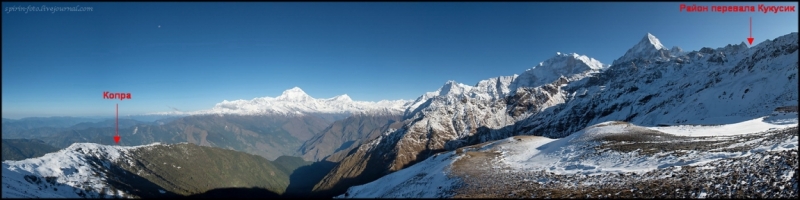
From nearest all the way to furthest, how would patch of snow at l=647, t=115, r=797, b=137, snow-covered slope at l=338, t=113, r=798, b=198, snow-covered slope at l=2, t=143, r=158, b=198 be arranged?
snow-covered slope at l=338, t=113, r=798, b=198 < patch of snow at l=647, t=115, r=797, b=137 < snow-covered slope at l=2, t=143, r=158, b=198

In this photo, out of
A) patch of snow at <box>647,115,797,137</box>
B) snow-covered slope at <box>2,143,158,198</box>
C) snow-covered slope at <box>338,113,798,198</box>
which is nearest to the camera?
snow-covered slope at <box>338,113,798,198</box>

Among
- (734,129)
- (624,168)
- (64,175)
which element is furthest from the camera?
(64,175)

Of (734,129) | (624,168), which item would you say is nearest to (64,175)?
(624,168)

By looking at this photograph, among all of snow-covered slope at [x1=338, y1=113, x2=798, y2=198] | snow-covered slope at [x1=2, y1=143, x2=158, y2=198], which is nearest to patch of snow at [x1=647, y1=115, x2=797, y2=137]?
snow-covered slope at [x1=338, y1=113, x2=798, y2=198]

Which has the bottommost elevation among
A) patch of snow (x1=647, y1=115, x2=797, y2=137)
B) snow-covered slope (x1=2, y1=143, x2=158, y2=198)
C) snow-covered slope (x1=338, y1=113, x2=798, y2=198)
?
snow-covered slope (x1=2, y1=143, x2=158, y2=198)

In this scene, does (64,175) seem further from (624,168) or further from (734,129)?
(734,129)

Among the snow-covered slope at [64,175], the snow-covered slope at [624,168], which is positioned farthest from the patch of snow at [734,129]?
the snow-covered slope at [64,175]

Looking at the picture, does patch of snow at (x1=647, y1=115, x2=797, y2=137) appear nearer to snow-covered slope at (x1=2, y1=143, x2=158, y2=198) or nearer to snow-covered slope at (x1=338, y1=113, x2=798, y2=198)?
snow-covered slope at (x1=338, y1=113, x2=798, y2=198)
